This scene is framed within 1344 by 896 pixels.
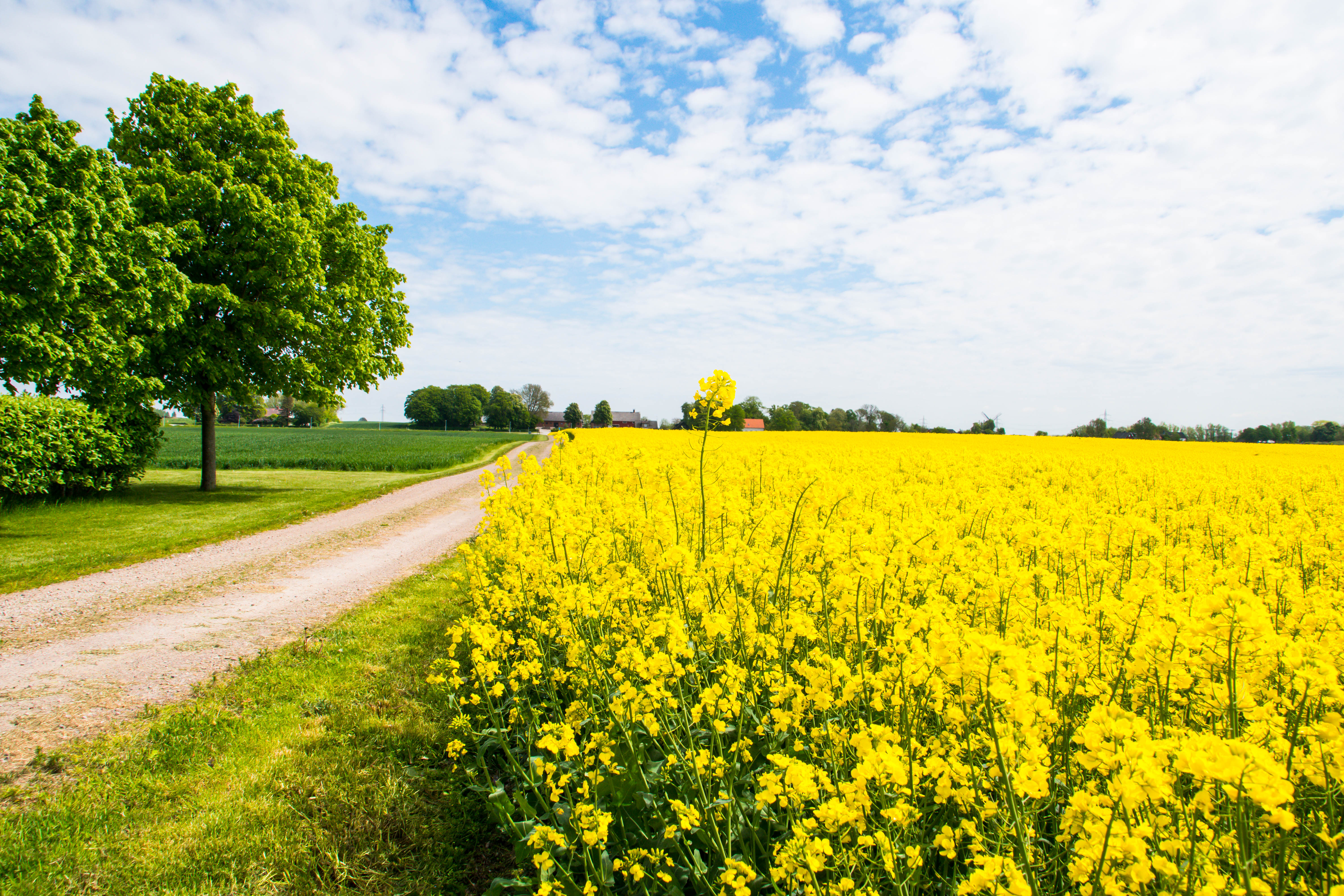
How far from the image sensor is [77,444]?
13.2 m

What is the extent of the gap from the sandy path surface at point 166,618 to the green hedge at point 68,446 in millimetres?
5446

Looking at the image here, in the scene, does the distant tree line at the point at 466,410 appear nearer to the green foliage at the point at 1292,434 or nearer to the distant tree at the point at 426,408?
the distant tree at the point at 426,408

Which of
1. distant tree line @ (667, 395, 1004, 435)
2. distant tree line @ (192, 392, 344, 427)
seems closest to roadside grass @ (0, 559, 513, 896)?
distant tree line @ (667, 395, 1004, 435)

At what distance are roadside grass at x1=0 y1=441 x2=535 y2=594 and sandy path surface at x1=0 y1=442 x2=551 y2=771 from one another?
522 millimetres

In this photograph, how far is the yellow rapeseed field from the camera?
1.88 metres

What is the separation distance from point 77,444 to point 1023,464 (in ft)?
69.5

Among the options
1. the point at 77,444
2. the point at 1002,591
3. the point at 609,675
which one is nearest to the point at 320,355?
the point at 77,444

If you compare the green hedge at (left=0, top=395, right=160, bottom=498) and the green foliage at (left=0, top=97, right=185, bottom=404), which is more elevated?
the green foliage at (left=0, top=97, right=185, bottom=404)

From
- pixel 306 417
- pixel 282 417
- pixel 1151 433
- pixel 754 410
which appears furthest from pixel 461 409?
pixel 1151 433

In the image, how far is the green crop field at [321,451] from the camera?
2716 centimetres

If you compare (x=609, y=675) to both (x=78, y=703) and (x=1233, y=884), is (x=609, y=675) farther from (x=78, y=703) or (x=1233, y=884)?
(x=78, y=703)

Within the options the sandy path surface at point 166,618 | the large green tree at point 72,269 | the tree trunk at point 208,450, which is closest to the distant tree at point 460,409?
the tree trunk at point 208,450

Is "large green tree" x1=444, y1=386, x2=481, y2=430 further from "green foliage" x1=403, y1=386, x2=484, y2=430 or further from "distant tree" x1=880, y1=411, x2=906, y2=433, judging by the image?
"distant tree" x1=880, y1=411, x2=906, y2=433

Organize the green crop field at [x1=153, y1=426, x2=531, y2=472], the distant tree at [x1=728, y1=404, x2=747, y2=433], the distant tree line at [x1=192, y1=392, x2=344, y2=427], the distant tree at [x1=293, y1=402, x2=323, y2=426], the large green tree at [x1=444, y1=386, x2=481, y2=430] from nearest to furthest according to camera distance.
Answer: the distant tree at [x1=728, y1=404, x2=747, y2=433] < the green crop field at [x1=153, y1=426, x2=531, y2=472] < the distant tree line at [x1=192, y1=392, x2=344, y2=427] < the distant tree at [x1=293, y1=402, x2=323, y2=426] < the large green tree at [x1=444, y1=386, x2=481, y2=430]
